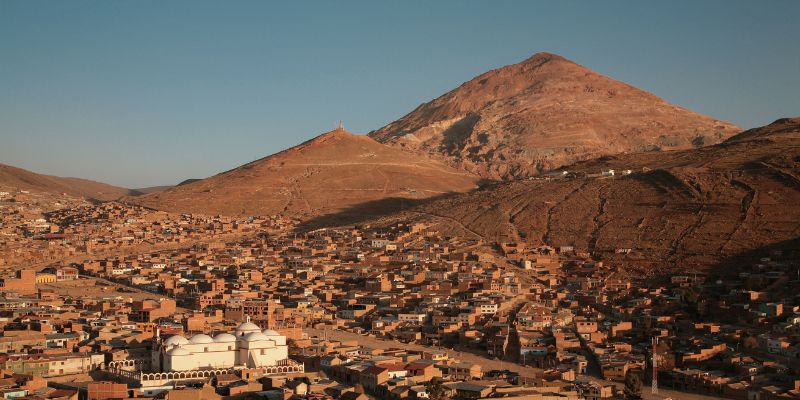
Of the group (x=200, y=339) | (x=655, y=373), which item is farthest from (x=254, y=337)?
(x=655, y=373)

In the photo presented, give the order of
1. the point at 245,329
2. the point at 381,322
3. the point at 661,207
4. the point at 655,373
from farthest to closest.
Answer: the point at 661,207 < the point at 381,322 < the point at 245,329 < the point at 655,373

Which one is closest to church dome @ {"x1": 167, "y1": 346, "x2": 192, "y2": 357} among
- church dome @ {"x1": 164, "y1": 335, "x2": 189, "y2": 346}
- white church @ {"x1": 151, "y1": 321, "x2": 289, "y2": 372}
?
white church @ {"x1": 151, "y1": 321, "x2": 289, "y2": 372}

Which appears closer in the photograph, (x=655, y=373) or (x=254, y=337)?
(x=254, y=337)

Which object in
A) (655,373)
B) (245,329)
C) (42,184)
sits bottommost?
(655,373)

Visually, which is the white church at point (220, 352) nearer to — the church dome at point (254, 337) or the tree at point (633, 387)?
the church dome at point (254, 337)

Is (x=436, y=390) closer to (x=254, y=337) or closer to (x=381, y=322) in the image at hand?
(x=254, y=337)

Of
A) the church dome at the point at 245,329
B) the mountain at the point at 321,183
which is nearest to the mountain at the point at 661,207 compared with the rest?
the mountain at the point at 321,183

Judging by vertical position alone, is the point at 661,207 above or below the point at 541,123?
below
